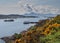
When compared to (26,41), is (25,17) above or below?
above

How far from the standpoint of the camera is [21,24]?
5.91m

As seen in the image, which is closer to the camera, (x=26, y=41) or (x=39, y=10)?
(x=26, y=41)

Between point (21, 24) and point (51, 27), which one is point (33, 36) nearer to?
point (51, 27)

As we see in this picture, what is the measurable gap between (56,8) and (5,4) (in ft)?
5.78

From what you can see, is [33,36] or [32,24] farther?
[32,24]

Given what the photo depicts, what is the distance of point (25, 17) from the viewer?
588 centimetres

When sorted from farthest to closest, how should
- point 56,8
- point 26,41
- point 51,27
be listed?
point 56,8 < point 51,27 < point 26,41

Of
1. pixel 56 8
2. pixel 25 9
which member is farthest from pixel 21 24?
pixel 56 8

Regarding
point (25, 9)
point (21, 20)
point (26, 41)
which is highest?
point (25, 9)

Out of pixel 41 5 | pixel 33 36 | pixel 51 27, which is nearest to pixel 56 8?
pixel 41 5

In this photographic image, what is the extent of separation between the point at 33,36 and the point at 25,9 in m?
1.93

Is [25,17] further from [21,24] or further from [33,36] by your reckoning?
[33,36]

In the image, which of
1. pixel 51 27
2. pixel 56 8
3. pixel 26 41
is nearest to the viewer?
pixel 26 41

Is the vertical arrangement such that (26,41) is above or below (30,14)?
below
